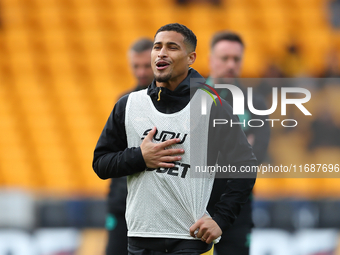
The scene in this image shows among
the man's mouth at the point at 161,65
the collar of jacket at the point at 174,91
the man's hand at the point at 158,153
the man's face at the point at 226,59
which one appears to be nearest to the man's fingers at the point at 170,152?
the man's hand at the point at 158,153

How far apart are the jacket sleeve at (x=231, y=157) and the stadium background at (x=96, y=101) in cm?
296

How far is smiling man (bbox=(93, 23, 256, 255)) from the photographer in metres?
2.44

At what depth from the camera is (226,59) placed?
12.4 feet

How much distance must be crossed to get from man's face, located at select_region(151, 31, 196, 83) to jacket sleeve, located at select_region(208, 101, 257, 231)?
0.27 metres

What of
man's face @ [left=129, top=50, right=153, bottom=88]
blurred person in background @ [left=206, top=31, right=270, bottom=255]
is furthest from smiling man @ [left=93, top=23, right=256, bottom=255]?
man's face @ [left=129, top=50, right=153, bottom=88]

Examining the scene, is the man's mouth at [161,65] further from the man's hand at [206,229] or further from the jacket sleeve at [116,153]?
the man's hand at [206,229]

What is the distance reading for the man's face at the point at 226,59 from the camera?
374 cm

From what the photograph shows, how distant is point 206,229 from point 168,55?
0.86 meters

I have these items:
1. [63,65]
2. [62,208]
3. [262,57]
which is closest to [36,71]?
[63,65]

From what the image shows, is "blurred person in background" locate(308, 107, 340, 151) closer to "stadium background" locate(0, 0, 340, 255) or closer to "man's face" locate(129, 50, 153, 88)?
"stadium background" locate(0, 0, 340, 255)

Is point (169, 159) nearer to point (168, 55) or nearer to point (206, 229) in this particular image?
point (206, 229)

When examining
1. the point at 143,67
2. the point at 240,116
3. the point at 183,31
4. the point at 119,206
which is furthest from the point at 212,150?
the point at 143,67

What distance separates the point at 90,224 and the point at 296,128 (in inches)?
155

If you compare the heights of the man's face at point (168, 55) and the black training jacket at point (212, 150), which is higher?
the man's face at point (168, 55)
